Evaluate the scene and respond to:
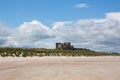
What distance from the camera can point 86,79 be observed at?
668 inches

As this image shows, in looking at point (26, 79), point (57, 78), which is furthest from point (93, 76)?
point (26, 79)

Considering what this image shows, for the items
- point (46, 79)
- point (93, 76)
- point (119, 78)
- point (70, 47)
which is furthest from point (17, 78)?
point (70, 47)

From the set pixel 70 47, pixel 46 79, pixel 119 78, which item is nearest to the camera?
pixel 46 79

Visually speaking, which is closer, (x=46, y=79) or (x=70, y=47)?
(x=46, y=79)

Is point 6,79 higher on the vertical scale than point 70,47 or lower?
lower

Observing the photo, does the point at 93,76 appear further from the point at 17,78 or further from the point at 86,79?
the point at 17,78

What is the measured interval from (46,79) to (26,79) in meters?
1.04

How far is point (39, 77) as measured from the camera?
683 inches

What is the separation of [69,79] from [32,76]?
2.30 m

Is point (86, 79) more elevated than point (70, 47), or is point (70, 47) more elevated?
point (70, 47)

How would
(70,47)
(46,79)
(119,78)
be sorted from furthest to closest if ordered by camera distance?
(70,47), (119,78), (46,79)

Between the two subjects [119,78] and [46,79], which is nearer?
[46,79]

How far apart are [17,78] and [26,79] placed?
0.62m

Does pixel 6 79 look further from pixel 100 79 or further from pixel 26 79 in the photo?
pixel 100 79
